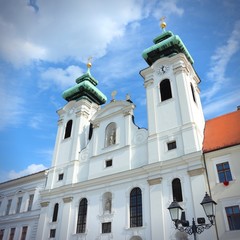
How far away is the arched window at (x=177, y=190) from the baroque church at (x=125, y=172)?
57 mm

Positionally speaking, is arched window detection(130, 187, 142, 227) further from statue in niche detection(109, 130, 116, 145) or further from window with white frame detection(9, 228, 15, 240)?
window with white frame detection(9, 228, 15, 240)

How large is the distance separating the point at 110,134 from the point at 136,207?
21.9 ft

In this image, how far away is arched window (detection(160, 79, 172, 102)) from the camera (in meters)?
19.1

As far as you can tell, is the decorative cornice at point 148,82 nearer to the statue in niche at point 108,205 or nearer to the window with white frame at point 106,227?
the statue in niche at point 108,205

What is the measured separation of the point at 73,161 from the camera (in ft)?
69.6

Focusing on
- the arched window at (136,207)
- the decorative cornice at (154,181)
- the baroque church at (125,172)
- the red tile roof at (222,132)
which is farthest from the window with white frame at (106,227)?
the red tile roof at (222,132)

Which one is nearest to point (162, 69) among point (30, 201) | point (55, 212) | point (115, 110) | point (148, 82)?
point (148, 82)

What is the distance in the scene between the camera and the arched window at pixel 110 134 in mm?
20280

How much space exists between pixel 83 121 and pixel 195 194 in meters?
13.0

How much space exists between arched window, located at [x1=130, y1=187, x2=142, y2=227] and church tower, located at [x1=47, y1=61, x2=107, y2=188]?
581cm

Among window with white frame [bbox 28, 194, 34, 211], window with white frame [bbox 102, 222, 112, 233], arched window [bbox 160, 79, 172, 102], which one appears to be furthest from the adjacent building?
window with white frame [bbox 28, 194, 34, 211]

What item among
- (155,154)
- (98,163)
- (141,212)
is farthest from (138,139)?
(141,212)

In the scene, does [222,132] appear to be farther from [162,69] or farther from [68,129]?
[68,129]

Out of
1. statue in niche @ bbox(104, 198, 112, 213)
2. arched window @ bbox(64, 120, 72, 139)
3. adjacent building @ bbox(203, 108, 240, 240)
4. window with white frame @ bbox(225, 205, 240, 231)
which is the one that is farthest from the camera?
arched window @ bbox(64, 120, 72, 139)
